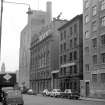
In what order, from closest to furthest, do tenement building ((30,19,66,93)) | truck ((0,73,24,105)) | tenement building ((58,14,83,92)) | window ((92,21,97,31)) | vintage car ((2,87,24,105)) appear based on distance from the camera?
vintage car ((2,87,24,105)), truck ((0,73,24,105)), window ((92,21,97,31)), tenement building ((58,14,83,92)), tenement building ((30,19,66,93))

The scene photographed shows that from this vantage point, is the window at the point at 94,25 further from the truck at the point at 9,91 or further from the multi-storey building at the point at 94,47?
the truck at the point at 9,91

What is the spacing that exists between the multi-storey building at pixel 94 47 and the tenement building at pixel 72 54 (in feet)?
13.1

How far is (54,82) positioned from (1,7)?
222 feet

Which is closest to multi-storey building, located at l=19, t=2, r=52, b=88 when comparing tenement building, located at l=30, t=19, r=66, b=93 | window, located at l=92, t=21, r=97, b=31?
tenement building, located at l=30, t=19, r=66, b=93

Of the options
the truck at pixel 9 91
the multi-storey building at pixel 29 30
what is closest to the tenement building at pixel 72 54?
the truck at pixel 9 91

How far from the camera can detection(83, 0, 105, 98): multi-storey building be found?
177ft

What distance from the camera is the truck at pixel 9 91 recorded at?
27.6 meters

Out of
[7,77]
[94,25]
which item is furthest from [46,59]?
[7,77]

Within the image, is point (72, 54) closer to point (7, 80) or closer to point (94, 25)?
point (94, 25)

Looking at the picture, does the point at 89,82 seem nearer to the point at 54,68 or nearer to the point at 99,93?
the point at 99,93

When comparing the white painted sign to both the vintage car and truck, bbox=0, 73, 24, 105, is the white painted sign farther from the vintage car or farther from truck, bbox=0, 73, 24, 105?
the vintage car

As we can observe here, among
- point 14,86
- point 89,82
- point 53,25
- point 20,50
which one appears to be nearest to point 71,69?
point 89,82

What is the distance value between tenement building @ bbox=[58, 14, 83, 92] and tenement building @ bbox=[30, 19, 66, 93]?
6.71m

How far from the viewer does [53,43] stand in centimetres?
8819
